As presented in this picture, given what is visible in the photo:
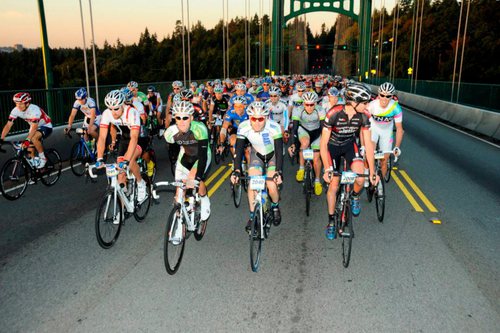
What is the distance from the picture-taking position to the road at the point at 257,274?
438 cm

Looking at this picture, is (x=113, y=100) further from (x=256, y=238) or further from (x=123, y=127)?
(x=256, y=238)

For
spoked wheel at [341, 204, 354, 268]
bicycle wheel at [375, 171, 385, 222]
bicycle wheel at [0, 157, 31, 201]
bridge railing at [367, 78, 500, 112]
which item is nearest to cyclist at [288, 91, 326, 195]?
bicycle wheel at [375, 171, 385, 222]

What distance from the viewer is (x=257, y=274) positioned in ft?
17.7

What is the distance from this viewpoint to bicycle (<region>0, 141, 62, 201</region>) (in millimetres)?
8836

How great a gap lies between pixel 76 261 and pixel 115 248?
589 millimetres

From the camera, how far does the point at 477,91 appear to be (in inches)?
990

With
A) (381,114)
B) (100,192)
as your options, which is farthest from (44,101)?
(381,114)

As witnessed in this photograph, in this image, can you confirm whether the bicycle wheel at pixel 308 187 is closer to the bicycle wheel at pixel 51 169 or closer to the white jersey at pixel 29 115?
the bicycle wheel at pixel 51 169

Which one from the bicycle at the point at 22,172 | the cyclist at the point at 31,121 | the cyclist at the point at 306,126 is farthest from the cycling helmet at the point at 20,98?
the cyclist at the point at 306,126

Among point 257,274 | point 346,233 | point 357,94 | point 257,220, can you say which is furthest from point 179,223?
point 357,94

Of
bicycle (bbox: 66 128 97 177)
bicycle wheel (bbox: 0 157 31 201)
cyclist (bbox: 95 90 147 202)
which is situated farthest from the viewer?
bicycle (bbox: 66 128 97 177)

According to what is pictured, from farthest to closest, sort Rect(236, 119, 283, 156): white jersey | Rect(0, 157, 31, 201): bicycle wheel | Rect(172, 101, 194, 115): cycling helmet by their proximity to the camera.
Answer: Rect(0, 157, 31, 201): bicycle wheel → Rect(236, 119, 283, 156): white jersey → Rect(172, 101, 194, 115): cycling helmet

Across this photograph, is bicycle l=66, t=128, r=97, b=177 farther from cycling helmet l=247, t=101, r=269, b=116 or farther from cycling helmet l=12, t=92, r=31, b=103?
cycling helmet l=247, t=101, r=269, b=116

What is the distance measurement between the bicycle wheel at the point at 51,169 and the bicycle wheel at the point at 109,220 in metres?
4.08
